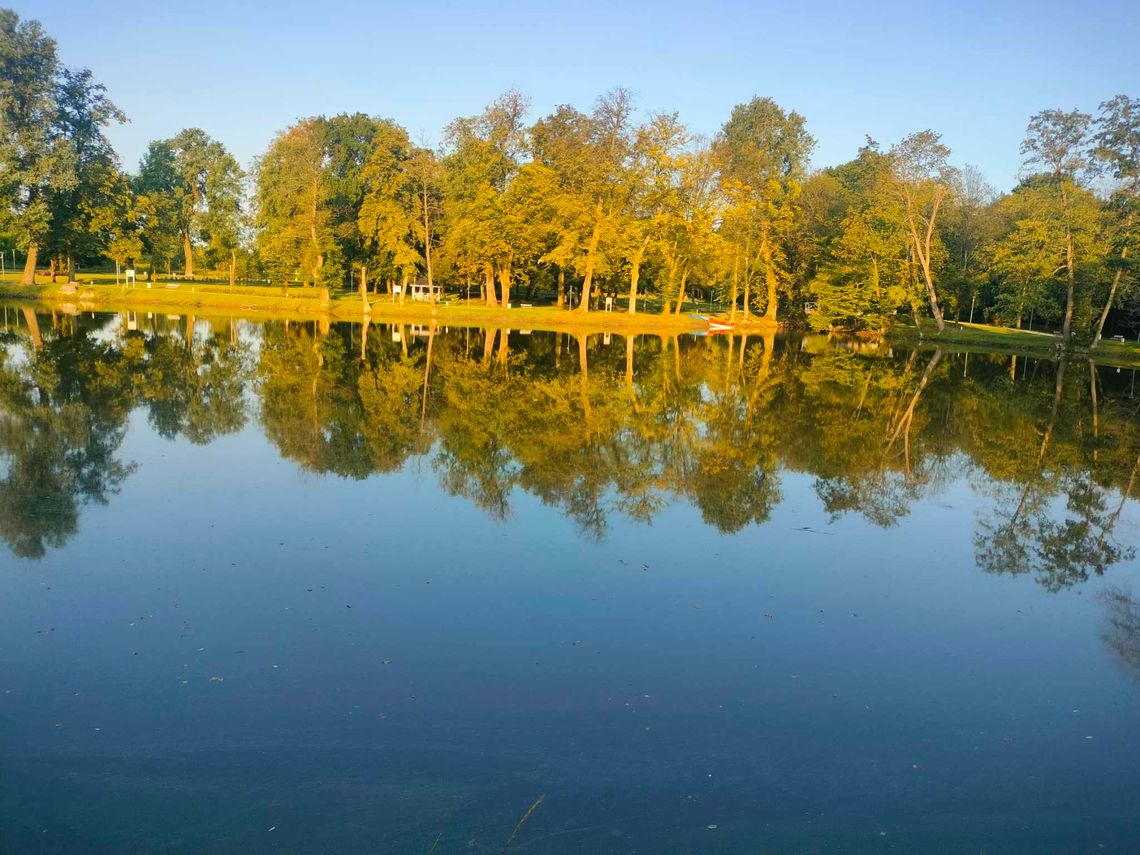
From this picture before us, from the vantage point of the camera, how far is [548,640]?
26.0 feet

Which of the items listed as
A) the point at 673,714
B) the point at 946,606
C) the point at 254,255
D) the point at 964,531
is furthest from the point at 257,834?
the point at 254,255

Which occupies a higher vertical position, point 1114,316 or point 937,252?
point 937,252

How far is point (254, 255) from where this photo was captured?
7519 centimetres

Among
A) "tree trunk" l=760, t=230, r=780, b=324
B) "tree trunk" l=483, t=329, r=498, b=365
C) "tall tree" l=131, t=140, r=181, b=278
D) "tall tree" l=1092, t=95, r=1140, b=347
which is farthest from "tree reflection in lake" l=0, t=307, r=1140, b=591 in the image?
"tall tree" l=131, t=140, r=181, b=278

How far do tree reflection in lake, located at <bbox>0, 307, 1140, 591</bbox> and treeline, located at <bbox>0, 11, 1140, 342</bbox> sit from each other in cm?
2271

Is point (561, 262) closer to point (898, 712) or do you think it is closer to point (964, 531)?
point (964, 531)

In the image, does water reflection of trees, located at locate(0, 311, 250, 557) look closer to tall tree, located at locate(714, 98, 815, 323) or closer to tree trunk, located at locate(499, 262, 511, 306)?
tree trunk, located at locate(499, 262, 511, 306)

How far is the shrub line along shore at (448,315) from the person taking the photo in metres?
55.0

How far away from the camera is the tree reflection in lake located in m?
12.8

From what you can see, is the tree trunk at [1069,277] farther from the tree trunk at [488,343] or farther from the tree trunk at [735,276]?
the tree trunk at [488,343]

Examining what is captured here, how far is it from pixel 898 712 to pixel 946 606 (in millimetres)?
2971

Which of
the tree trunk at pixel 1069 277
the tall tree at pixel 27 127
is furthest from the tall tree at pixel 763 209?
the tall tree at pixel 27 127

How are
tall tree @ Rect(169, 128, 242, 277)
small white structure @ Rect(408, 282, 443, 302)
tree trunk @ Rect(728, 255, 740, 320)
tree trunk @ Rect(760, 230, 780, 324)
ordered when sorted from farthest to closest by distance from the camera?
tall tree @ Rect(169, 128, 242, 277)
small white structure @ Rect(408, 282, 443, 302)
tree trunk @ Rect(760, 230, 780, 324)
tree trunk @ Rect(728, 255, 740, 320)

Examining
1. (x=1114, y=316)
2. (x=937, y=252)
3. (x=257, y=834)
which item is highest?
(x=937, y=252)
